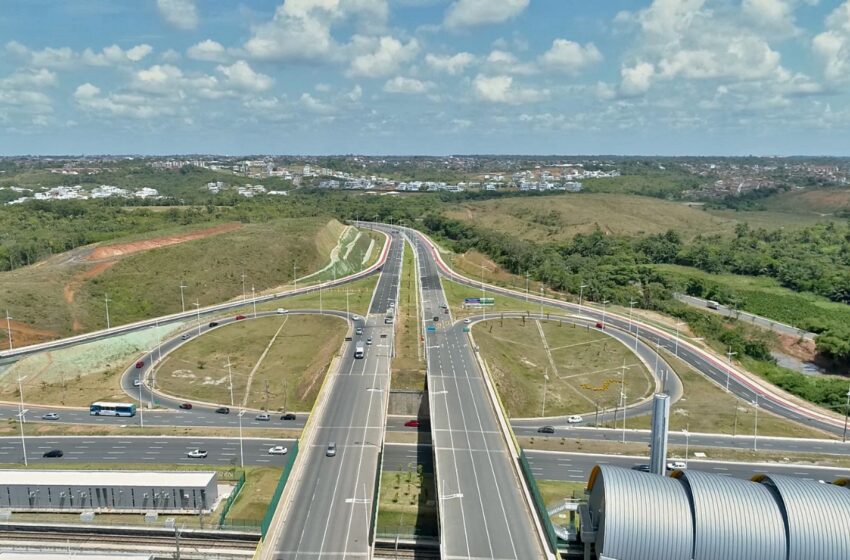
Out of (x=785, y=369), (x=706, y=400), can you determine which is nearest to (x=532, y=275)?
(x=785, y=369)

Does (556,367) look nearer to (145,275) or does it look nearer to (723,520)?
(723,520)

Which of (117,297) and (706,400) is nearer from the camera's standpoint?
(706,400)

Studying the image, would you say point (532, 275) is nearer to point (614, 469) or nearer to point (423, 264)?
point (423, 264)

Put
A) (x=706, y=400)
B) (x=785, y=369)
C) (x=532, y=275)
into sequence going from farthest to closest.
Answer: (x=532, y=275), (x=785, y=369), (x=706, y=400)

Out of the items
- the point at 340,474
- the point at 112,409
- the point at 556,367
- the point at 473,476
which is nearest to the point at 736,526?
the point at 473,476

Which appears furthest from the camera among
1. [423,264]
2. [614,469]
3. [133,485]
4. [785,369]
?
[423,264]

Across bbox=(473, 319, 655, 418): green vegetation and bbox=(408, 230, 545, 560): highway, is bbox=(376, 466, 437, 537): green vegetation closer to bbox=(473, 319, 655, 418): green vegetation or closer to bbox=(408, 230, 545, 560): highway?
bbox=(408, 230, 545, 560): highway
